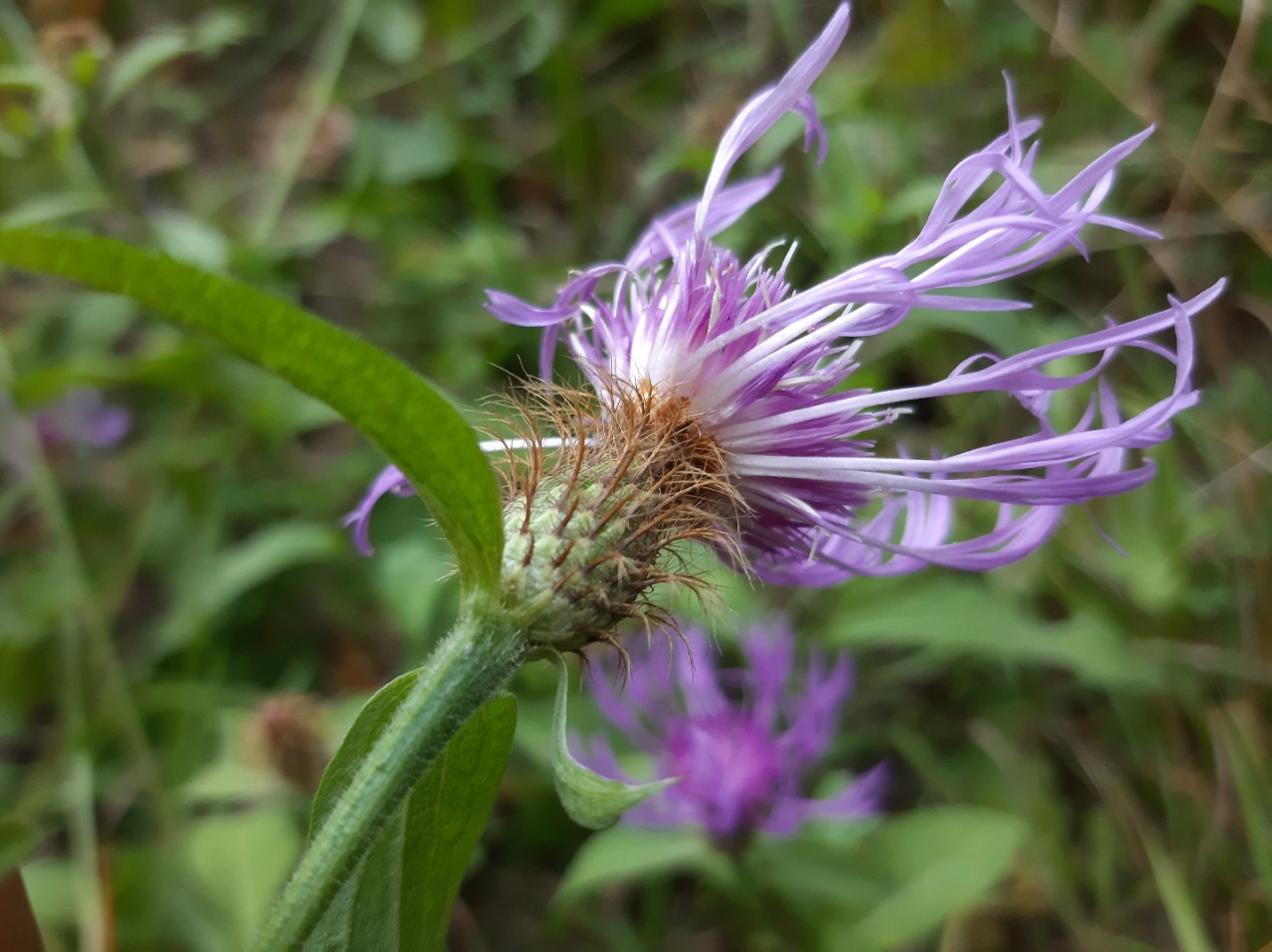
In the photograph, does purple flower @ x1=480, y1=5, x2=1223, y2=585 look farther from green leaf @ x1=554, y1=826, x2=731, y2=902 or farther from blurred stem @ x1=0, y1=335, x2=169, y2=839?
blurred stem @ x1=0, y1=335, x2=169, y2=839

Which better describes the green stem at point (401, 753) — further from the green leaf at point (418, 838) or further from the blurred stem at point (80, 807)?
the blurred stem at point (80, 807)

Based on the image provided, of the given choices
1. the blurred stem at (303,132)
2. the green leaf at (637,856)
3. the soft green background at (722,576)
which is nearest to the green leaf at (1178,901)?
the soft green background at (722,576)

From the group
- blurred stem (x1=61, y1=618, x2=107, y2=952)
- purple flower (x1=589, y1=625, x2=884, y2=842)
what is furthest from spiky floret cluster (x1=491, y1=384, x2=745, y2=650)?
blurred stem (x1=61, y1=618, x2=107, y2=952)

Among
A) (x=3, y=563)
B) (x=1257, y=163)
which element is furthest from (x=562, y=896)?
(x=1257, y=163)

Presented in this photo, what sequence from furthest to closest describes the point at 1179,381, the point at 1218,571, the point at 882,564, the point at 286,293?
1. the point at 286,293
2. the point at 1218,571
3. the point at 882,564
4. the point at 1179,381

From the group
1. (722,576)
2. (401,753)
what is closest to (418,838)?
(401,753)

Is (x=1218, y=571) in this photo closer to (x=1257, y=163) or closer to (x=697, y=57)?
(x=1257, y=163)
